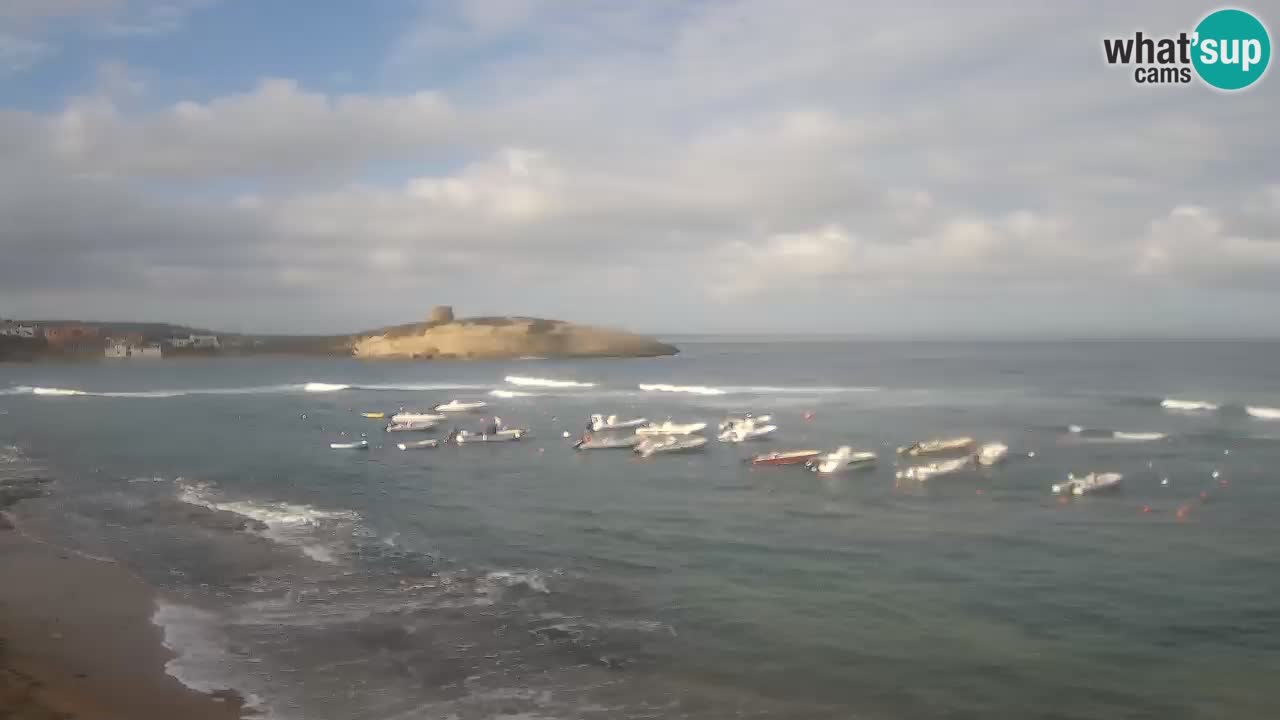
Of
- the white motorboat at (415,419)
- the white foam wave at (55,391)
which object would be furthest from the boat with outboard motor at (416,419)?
the white foam wave at (55,391)

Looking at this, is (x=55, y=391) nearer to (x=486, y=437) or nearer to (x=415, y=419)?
(x=415, y=419)

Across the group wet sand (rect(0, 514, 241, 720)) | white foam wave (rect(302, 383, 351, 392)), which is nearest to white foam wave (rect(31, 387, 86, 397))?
white foam wave (rect(302, 383, 351, 392))

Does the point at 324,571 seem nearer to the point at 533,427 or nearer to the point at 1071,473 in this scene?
the point at 1071,473

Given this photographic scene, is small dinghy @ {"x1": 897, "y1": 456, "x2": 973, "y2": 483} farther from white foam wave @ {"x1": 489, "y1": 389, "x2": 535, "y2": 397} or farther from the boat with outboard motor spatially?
white foam wave @ {"x1": 489, "y1": 389, "x2": 535, "y2": 397}

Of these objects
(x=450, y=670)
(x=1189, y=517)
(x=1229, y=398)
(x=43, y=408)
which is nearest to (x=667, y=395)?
(x=1229, y=398)

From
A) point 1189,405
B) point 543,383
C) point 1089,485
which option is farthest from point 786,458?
point 543,383

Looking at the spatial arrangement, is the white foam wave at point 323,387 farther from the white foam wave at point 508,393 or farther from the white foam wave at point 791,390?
the white foam wave at point 791,390
